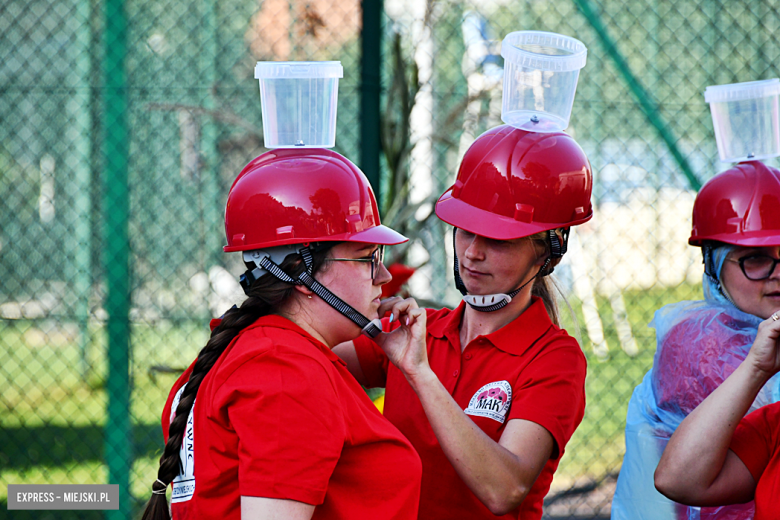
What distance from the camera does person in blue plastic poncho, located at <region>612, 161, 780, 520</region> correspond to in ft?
7.91

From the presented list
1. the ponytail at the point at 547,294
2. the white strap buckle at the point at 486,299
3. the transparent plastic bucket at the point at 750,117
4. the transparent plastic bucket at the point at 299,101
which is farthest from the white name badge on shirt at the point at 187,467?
the transparent plastic bucket at the point at 750,117

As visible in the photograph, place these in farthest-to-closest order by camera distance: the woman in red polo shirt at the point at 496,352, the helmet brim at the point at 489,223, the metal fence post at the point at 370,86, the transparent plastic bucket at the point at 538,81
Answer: the metal fence post at the point at 370,86, the transparent plastic bucket at the point at 538,81, the helmet brim at the point at 489,223, the woman in red polo shirt at the point at 496,352

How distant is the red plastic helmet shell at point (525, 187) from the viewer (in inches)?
89.3

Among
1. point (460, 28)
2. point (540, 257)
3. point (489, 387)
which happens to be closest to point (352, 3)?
point (460, 28)

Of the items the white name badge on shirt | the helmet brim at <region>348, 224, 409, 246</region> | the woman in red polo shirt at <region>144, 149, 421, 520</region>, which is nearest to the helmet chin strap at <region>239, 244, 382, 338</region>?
the woman in red polo shirt at <region>144, 149, 421, 520</region>

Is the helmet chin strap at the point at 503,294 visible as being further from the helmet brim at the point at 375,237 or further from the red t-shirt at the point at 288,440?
the red t-shirt at the point at 288,440

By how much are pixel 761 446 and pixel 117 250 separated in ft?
11.8

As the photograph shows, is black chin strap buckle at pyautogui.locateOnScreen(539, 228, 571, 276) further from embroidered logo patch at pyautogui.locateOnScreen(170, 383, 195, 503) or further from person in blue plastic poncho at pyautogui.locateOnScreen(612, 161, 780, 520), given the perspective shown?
embroidered logo patch at pyautogui.locateOnScreen(170, 383, 195, 503)

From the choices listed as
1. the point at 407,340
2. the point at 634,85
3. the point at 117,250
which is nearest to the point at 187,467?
the point at 407,340

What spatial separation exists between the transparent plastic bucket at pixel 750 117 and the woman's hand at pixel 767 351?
91 centimetres

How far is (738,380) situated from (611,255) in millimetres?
6367

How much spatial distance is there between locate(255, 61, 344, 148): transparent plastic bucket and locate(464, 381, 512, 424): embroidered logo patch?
2.88 ft

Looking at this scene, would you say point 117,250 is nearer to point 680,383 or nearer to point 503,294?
point 503,294

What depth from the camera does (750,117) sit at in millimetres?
2652
